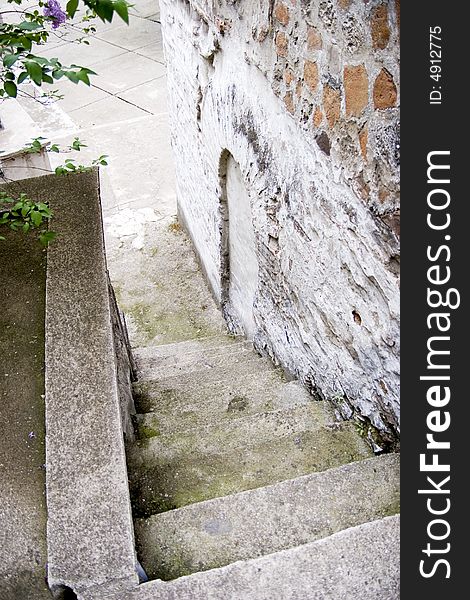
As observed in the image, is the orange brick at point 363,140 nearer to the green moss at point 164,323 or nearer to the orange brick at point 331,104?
the orange brick at point 331,104

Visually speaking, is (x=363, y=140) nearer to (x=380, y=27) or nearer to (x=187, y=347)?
(x=380, y=27)

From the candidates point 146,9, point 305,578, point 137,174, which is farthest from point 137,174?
point 146,9

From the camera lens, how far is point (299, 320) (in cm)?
300

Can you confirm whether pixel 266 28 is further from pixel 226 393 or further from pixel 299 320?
pixel 226 393

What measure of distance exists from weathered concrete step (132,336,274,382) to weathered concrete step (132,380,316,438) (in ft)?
0.81

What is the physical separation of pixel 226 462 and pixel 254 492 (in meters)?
0.34

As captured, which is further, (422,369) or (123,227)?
(123,227)

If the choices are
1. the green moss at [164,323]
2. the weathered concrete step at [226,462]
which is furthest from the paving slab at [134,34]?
the weathered concrete step at [226,462]

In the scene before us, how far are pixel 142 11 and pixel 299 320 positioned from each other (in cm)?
995

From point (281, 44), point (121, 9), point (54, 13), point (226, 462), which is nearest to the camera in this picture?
point (121, 9)

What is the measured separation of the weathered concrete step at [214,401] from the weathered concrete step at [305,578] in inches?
42.7

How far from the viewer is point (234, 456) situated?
7.64 feet

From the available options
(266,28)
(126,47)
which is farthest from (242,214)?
(126,47)

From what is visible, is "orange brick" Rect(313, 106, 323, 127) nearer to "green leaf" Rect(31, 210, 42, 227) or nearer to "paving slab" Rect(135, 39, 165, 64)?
"green leaf" Rect(31, 210, 42, 227)
